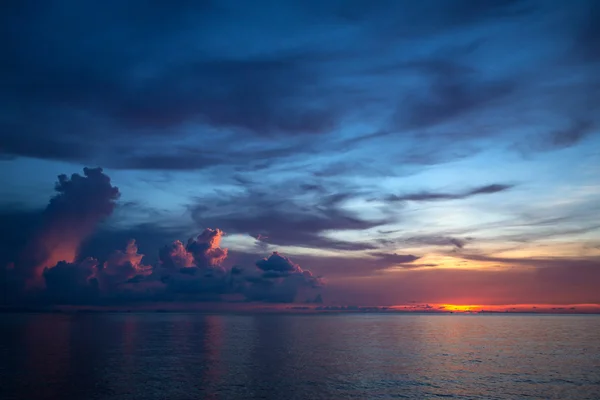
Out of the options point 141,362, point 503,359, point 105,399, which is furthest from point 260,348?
Result: point 105,399

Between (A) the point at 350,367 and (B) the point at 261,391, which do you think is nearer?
(B) the point at 261,391

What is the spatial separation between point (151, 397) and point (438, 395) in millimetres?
39344

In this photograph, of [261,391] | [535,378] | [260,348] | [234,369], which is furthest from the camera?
[260,348]

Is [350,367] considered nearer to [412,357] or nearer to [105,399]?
[412,357]

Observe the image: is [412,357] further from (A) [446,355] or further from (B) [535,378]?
(B) [535,378]

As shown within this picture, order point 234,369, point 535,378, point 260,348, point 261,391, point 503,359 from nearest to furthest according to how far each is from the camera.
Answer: point 261,391 → point 535,378 → point 234,369 → point 503,359 → point 260,348

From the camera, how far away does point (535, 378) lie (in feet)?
257

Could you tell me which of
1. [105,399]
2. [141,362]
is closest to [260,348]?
[141,362]

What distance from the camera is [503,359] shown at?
10344 centimetres

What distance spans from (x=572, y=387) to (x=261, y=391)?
47.5m

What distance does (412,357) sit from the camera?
10519 centimetres

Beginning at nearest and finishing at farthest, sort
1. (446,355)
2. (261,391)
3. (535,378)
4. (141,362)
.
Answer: (261,391)
(535,378)
(141,362)
(446,355)

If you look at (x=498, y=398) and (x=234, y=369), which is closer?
(x=498, y=398)

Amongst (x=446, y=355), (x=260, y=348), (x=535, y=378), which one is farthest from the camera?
(x=260, y=348)
